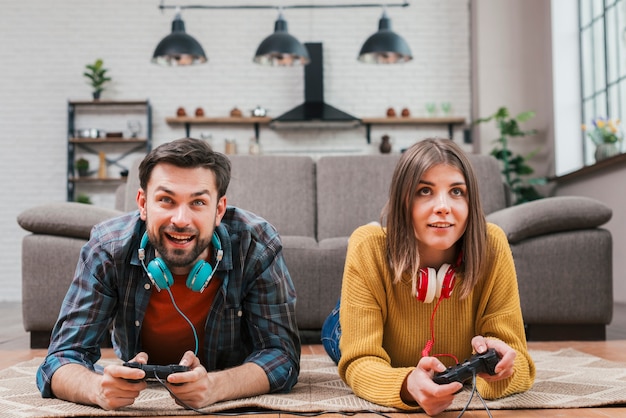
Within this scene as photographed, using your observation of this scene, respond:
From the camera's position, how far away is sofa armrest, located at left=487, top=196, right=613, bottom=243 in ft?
9.13

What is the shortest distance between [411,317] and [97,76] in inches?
222

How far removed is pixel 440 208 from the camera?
1.46 meters

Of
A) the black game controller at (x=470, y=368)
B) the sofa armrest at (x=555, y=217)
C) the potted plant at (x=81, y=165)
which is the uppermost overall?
the potted plant at (x=81, y=165)

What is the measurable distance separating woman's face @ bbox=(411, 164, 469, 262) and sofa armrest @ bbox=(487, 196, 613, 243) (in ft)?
4.46

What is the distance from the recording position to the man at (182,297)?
1.48 metres

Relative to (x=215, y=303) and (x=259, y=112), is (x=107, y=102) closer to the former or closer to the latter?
(x=259, y=112)

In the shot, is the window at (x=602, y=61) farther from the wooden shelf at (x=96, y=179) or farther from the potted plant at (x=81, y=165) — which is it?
the potted plant at (x=81, y=165)

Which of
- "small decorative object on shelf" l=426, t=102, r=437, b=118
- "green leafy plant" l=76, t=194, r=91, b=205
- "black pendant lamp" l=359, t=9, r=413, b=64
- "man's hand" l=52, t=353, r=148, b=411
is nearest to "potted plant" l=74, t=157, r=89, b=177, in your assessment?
"green leafy plant" l=76, t=194, r=91, b=205

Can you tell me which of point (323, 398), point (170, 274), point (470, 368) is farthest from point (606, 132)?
point (170, 274)

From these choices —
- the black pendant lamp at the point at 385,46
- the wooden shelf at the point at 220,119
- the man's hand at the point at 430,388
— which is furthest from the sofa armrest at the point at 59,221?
the wooden shelf at the point at 220,119

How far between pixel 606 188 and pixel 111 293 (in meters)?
4.22

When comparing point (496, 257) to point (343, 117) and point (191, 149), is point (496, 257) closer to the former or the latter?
point (191, 149)

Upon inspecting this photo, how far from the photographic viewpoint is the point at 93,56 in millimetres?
6812

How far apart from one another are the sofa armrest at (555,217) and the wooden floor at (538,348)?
0.45m
